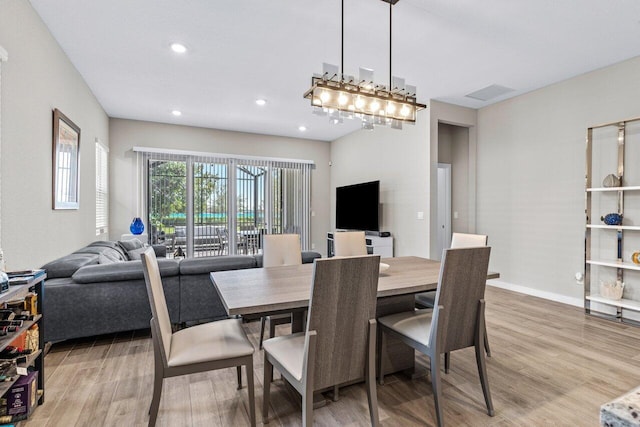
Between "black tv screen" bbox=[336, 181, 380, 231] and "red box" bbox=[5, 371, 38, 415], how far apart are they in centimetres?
472

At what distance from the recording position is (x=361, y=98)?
8.00ft

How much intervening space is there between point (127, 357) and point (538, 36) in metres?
4.60

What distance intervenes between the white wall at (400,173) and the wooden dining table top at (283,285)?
2.31 m

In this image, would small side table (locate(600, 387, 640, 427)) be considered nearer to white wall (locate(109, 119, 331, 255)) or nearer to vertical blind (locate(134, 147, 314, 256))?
vertical blind (locate(134, 147, 314, 256))

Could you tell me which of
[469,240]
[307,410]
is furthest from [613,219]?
[307,410]

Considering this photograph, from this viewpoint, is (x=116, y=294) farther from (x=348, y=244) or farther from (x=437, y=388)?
(x=437, y=388)

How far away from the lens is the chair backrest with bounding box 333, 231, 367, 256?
10.7ft

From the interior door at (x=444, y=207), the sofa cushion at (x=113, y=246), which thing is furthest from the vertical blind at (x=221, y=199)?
the interior door at (x=444, y=207)

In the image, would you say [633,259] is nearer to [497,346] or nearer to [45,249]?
[497,346]

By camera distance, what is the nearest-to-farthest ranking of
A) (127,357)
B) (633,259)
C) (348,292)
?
1. (348,292)
2. (127,357)
3. (633,259)

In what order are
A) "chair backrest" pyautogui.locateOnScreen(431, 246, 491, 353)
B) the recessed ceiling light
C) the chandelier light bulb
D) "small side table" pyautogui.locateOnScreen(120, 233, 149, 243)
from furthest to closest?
"small side table" pyautogui.locateOnScreen(120, 233, 149, 243) → the recessed ceiling light → the chandelier light bulb → "chair backrest" pyautogui.locateOnScreen(431, 246, 491, 353)

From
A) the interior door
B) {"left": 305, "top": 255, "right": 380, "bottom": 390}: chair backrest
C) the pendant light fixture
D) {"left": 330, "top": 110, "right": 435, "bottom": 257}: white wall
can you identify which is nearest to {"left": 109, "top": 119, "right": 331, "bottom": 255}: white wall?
{"left": 330, "top": 110, "right": 435, "bottom": 257}: white wall

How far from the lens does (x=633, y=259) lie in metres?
3.31

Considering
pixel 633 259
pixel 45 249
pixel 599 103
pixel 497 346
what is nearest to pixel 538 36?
pixel 599 103
